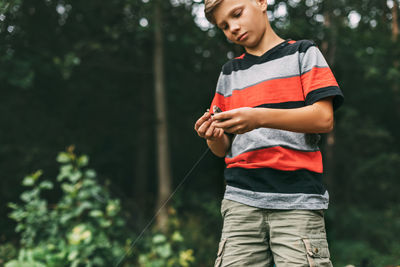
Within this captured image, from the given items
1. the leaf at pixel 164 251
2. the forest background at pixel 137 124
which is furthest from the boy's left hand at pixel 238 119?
the leaf at pixel 164 251

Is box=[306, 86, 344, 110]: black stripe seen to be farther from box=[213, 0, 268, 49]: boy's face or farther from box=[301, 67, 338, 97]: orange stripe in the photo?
box=[213, 0, 268, 49]: boy's face

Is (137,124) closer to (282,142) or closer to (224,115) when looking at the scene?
(282,142)

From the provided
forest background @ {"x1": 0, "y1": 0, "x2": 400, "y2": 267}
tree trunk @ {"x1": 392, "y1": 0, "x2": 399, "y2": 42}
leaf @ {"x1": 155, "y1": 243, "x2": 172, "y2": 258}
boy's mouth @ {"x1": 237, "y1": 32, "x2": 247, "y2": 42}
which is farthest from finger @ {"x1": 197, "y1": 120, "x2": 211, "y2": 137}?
tree trunk @ {"x1": 392, "y1": 0, "x2": 399, "y2": 42}

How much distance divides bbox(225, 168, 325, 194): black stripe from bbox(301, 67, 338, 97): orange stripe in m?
0.25

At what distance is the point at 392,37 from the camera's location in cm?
507

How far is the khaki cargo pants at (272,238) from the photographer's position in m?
1.11

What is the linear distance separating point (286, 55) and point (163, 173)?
4.15m

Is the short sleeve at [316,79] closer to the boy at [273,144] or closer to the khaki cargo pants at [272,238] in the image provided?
the boy at [273,144]

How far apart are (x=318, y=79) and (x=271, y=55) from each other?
0.65 ft

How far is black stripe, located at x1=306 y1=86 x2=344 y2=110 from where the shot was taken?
3.65 feet

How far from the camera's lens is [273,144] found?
1205mm

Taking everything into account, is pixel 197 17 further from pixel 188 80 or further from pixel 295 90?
pixel 295 90

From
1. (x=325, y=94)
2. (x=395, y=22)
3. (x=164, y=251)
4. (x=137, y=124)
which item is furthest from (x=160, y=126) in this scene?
(x=325, y=94)

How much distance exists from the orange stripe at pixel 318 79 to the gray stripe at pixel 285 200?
0.32 meters
